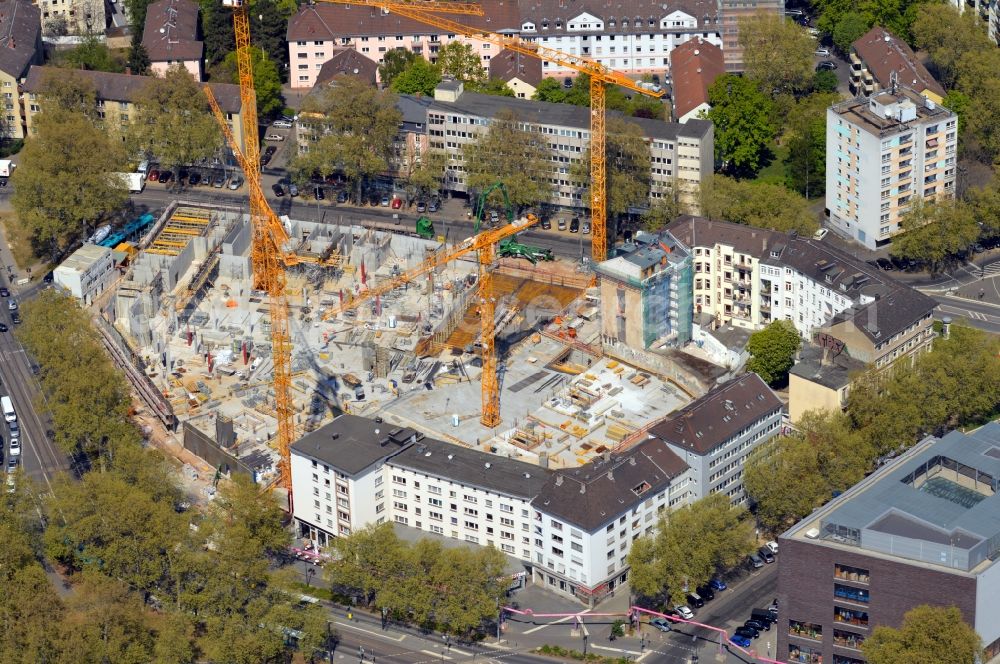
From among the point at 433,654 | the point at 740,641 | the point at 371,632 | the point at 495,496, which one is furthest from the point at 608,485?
the point at 371,632

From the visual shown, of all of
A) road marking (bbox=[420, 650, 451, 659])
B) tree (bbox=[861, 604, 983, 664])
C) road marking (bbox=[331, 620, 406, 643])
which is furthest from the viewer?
road marking (bbox=[331, 620, 406, 643])

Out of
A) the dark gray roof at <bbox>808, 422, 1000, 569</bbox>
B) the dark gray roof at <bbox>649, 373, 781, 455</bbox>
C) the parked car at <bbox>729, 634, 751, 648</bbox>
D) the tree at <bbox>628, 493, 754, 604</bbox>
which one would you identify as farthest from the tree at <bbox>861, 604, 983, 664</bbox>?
the dark gray roof at <bbox>649, 373, 781, 455</bbox>

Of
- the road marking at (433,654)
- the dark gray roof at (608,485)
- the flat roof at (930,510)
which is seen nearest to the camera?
the flat roof at (930,510)

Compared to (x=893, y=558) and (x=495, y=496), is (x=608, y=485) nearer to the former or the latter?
(x=495, y=496)

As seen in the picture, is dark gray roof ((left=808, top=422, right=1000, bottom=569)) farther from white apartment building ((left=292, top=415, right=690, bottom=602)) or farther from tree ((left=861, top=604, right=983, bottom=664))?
white apartment building ((left=292, top=415, right=690, bottom=602))

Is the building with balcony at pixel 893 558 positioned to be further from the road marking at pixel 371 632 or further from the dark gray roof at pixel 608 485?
the road marking at pixel 371 632

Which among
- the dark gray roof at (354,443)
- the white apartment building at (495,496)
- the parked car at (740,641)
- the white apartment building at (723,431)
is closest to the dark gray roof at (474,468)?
the white apartment building at (495,496)
